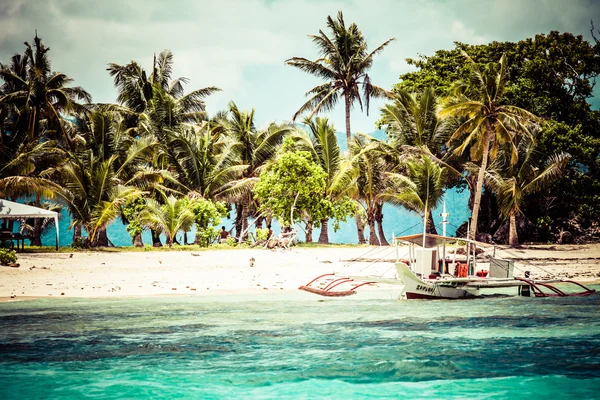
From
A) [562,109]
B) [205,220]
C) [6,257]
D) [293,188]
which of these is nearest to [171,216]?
[205,220]

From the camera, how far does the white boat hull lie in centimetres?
1634

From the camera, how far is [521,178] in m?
32.1

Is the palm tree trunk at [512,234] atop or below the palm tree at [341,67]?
below

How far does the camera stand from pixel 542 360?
10664mm

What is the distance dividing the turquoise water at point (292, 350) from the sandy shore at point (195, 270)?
1.93m

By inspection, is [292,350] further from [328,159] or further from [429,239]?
[328,159]

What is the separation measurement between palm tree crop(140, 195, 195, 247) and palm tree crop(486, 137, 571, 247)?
15191 mm

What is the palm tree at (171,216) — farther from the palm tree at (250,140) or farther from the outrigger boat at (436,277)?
Result: the outrigger boat at (436,277)

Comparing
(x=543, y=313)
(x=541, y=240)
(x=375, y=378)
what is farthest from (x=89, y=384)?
(x=541, y=240)

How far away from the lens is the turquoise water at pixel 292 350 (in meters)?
9.13

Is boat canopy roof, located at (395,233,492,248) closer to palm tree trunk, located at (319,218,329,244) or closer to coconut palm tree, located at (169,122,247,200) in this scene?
palm tree trunk, located at (319,218,329,244)

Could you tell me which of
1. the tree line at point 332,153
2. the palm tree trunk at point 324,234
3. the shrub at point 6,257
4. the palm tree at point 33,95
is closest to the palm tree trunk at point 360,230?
the tree line at point 332,153

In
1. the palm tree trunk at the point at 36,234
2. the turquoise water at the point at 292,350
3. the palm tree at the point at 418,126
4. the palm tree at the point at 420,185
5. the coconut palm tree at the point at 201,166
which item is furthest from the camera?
the palm tree trunk at the point at 36,234

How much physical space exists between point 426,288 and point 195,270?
8.25 meters
